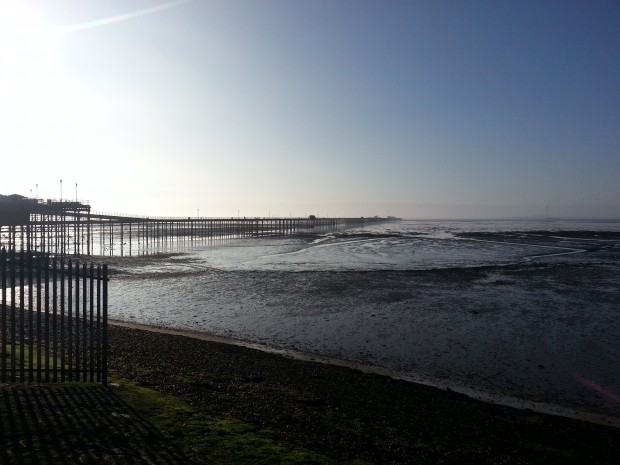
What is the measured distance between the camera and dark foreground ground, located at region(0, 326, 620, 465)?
5156 mm

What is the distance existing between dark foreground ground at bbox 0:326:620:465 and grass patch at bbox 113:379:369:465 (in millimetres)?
63

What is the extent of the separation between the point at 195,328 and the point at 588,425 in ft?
36.0

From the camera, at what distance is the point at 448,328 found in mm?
14812

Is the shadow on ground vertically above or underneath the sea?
above

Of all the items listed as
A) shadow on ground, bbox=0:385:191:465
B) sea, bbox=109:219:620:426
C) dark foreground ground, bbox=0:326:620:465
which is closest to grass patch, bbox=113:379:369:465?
dark foreground ground, bbox=0:326:620:465

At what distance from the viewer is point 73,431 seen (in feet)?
17.6

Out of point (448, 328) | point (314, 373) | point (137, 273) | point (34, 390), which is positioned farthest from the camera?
point (137, 273)

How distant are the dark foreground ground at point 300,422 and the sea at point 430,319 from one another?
1612 millimetres

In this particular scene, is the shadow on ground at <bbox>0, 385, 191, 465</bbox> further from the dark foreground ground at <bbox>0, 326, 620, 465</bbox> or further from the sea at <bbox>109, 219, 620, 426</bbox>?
the sea at <bbox>109, 219, 620, 426</bbox>

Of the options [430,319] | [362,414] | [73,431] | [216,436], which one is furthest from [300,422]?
[430,319]

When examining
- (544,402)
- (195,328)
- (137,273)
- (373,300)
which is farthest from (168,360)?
(137,273)

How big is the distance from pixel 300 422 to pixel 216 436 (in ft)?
4.62

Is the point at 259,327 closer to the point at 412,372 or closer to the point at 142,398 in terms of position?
the point at 412,372

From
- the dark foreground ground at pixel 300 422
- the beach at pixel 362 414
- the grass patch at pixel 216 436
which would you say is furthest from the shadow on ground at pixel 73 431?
the beach at pixel 362 414
